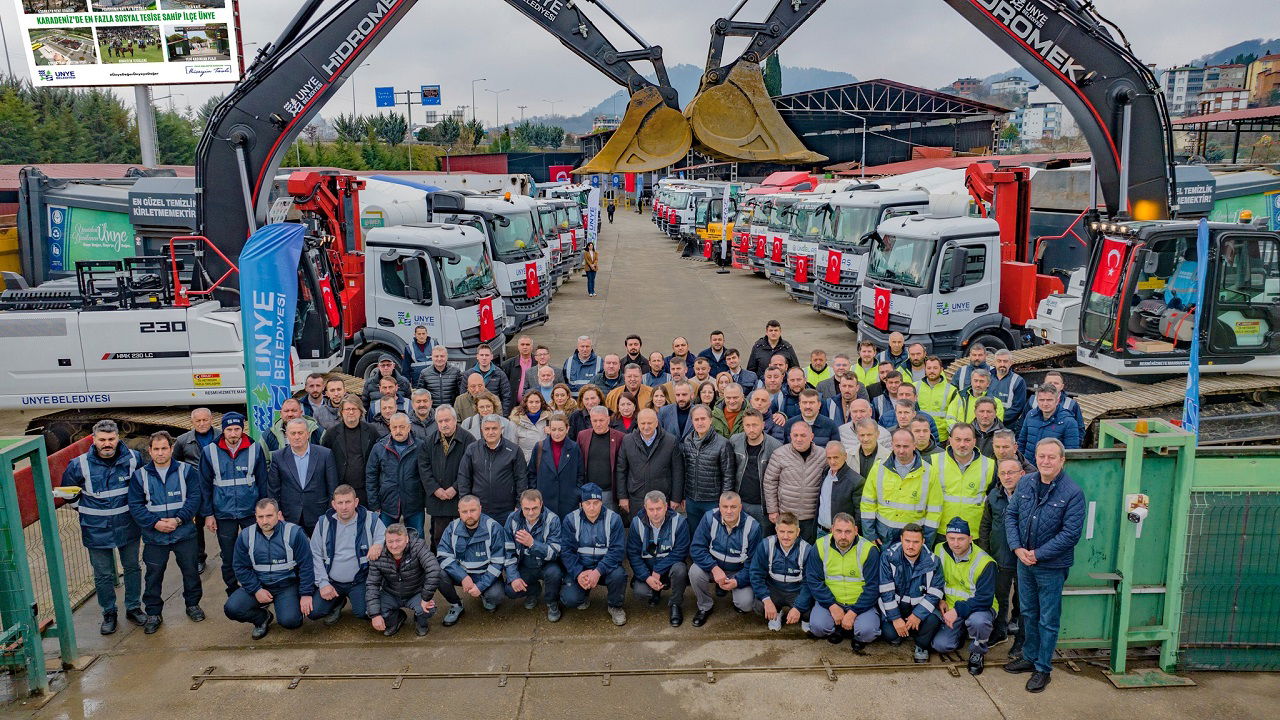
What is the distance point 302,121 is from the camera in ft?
36.0

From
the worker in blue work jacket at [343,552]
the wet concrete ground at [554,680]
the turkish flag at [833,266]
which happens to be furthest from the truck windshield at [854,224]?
the worker in blue work jacket at [343,552]

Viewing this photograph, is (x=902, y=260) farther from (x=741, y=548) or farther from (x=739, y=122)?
(x=741, y=548)

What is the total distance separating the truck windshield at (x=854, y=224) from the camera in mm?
18812

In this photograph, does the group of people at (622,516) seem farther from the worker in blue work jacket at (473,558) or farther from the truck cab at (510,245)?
the truck cab at (510,245)

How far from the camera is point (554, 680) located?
632 cm

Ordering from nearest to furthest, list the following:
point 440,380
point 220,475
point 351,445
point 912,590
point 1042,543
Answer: point 1042,543
point 912,590
point 220,475
point 351,445
point 440,380

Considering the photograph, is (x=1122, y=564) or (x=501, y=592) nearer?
(x=1122, y=564)

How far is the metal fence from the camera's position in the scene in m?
6.05

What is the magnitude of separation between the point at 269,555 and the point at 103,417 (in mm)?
4908

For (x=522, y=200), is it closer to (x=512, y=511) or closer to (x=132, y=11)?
(x=512, y=511)

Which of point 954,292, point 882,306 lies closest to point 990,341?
point 954,292

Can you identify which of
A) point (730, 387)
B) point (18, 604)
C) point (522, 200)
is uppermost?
point (522, 200)

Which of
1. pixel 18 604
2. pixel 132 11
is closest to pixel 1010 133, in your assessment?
pixel 132 11

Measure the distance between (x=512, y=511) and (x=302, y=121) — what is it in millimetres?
6291
